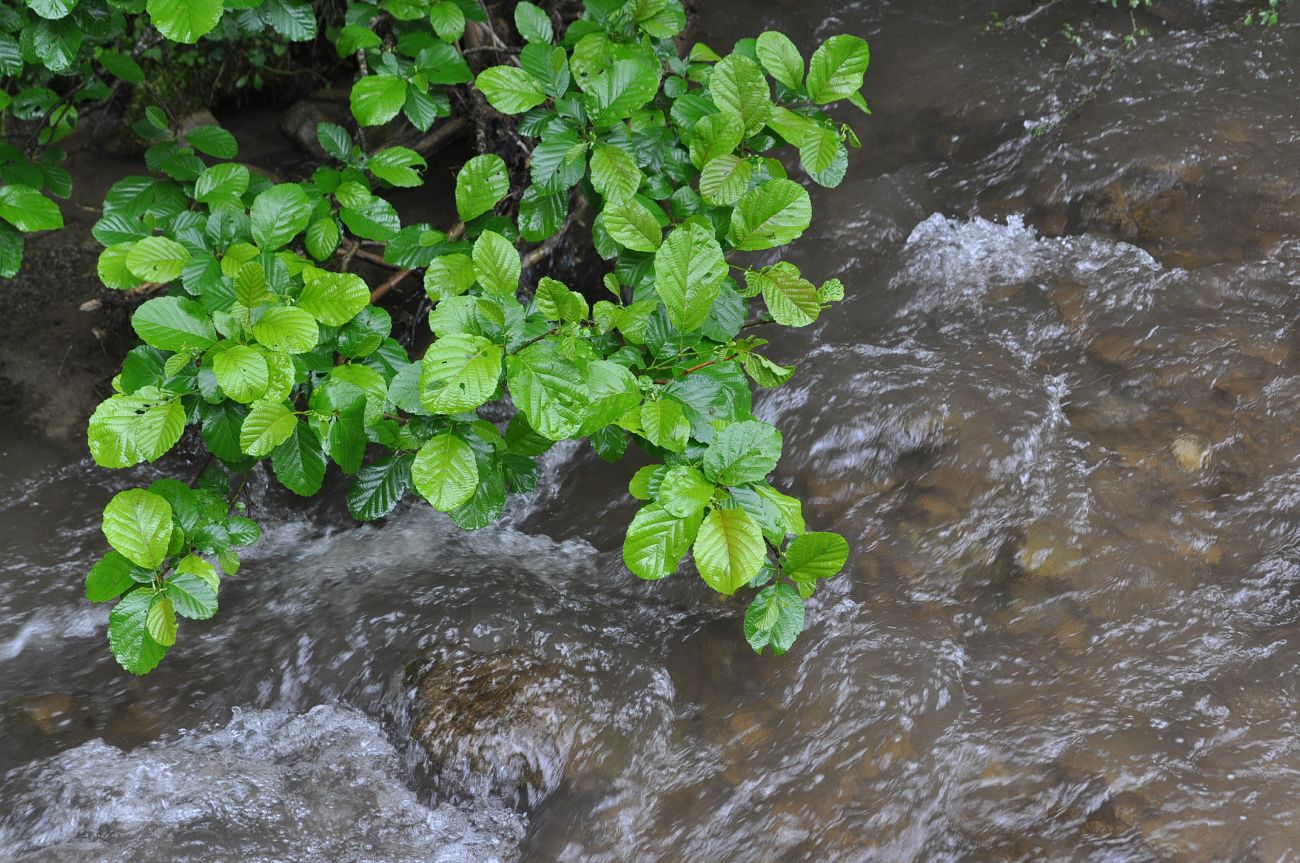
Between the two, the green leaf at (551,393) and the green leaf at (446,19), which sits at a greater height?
the green leaf at (446,19)

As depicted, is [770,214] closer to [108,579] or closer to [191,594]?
[191,594]

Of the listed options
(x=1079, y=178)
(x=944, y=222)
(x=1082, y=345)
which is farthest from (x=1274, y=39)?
(x=1082, y=345)

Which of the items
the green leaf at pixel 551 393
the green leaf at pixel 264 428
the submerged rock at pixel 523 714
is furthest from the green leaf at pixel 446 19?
the submerged rock at pixel 523 714

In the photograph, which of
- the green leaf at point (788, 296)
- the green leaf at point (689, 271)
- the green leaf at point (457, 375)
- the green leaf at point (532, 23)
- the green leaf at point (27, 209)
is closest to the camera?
the green leaf at point (457, 375)

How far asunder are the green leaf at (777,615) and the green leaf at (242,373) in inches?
42.3

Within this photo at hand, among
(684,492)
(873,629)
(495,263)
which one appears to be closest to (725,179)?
(495,263)

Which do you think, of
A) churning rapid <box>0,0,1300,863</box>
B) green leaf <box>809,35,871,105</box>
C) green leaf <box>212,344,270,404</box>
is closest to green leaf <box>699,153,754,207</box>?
green leaf <box>809,35,871,105</box>

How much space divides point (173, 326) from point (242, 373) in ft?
0.75

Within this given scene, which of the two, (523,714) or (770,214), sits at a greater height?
(770,214)

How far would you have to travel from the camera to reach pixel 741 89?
215 cm

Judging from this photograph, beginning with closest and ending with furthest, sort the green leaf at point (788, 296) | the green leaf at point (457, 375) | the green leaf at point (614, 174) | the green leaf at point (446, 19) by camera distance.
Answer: the green leaf at point (457, 375)
the green leaf at point (788, 296)
the green leaf at point (614, 174)
the green leaf at point (446, 19)

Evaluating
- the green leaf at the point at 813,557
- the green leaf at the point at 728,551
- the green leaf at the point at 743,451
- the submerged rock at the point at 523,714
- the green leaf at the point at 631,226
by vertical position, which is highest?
the green leaf at the point at 631,226

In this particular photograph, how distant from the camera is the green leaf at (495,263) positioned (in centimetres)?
191

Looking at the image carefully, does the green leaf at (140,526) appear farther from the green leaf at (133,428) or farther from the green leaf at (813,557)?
the green leaf at (813,557)
